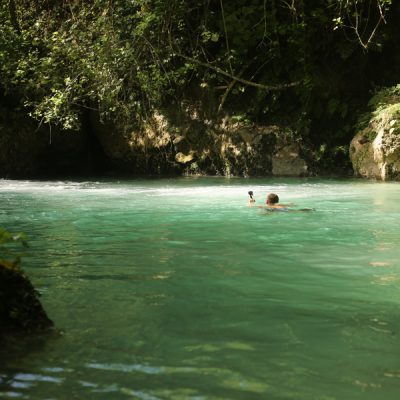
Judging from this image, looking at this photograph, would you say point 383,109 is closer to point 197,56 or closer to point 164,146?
point 197,56

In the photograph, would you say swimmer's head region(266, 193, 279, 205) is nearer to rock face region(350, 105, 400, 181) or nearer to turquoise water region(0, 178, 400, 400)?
turquoise water region(0, 178, 400, 400)

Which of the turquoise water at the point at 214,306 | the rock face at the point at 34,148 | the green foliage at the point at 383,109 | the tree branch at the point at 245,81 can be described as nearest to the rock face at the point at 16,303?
the turquoise water at the point at 214,306

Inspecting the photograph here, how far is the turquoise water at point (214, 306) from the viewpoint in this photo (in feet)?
10.0

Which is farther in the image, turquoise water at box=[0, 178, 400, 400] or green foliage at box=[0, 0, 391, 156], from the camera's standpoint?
green foliage at box=[0, 0, 391, 156]

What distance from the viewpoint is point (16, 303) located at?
3.47 m

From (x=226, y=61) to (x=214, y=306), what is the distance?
14.9 metres

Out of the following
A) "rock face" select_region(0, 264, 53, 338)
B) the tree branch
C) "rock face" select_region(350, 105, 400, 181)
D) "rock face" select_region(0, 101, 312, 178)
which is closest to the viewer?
"rock face" select_region(0, 264, 53, 338)

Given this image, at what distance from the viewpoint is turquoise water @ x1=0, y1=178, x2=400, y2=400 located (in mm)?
3051

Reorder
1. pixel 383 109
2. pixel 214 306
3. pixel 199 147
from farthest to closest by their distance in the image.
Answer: pixel 199 147, pixel 383 109, pixel 214 306

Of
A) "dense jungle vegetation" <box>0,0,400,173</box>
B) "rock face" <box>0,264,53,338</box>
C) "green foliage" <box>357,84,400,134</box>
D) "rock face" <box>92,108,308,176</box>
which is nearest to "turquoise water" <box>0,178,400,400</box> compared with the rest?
"rock face" <box>0,264,53,338</box>

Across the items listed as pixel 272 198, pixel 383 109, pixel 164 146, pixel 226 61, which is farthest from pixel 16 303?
pixel 164 146

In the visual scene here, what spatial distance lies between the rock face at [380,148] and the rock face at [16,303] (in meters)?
13.5

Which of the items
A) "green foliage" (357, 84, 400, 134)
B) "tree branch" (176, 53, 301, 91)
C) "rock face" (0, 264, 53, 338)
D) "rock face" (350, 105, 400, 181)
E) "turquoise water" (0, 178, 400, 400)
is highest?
"tree branch" (176, 53, 301, 91)

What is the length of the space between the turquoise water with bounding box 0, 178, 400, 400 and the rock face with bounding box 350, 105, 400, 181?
6265 millimetres
